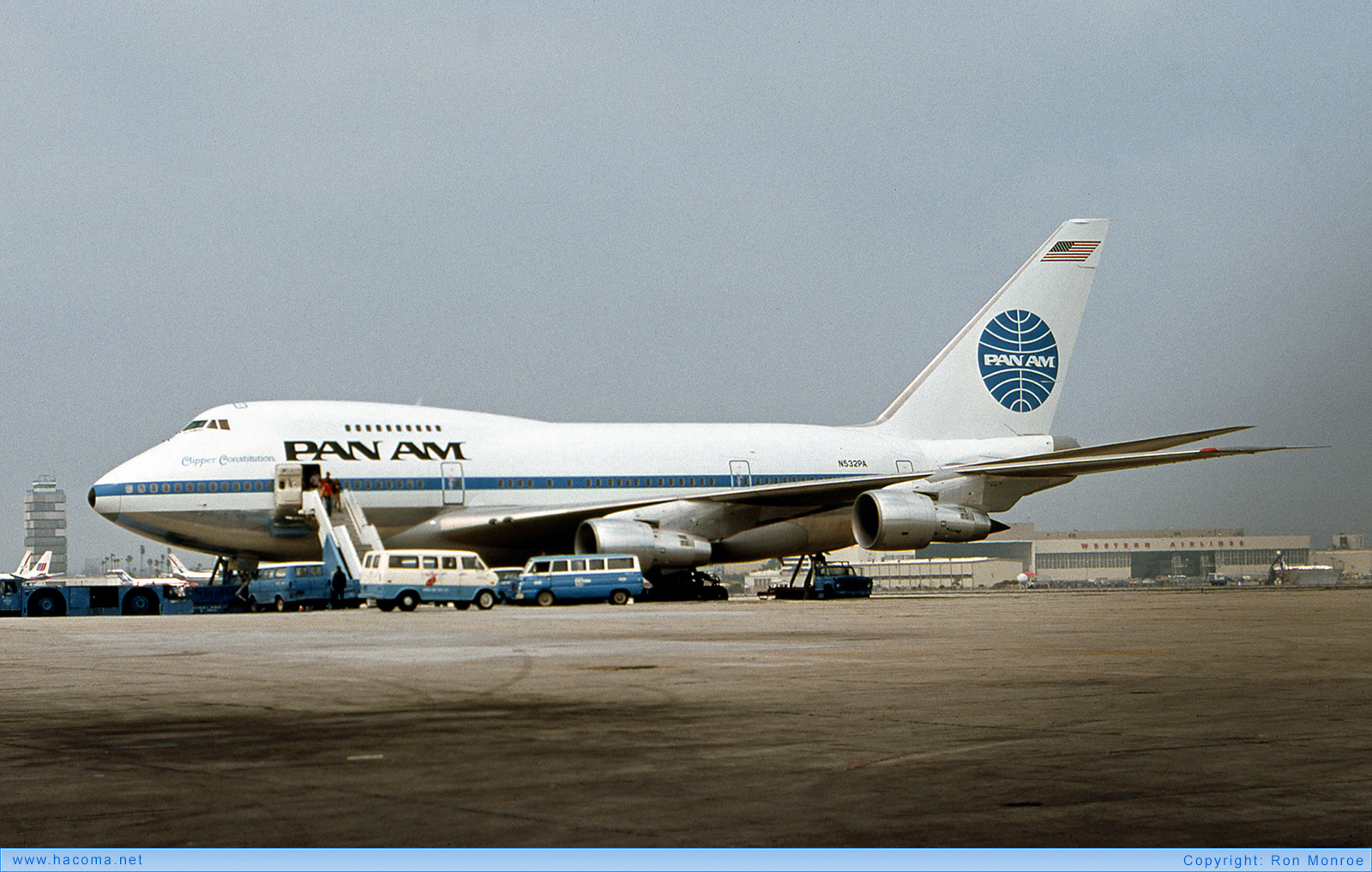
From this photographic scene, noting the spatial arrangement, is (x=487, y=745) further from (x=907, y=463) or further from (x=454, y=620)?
(x=907, y=463)

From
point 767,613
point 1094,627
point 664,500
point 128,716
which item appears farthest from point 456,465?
point 128,716

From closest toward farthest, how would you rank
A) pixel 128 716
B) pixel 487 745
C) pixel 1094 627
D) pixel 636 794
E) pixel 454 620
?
1. pixel 636 794
2. pixel 487 745
3. pixel 128 716
4. pixel 1094 627
5. pixel 454 620

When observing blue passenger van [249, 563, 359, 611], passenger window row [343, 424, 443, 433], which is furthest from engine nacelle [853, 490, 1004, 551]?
blue passenger van [249, 563, 359, 611]

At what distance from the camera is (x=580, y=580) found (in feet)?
112

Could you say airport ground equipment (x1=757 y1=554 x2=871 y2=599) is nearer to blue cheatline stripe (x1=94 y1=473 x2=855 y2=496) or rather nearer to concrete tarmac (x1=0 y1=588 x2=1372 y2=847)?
blue cheatline stripe (x1=94 y1=473 x2=855 y2=496)

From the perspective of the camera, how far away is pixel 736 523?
128ft

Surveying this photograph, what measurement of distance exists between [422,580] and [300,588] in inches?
237

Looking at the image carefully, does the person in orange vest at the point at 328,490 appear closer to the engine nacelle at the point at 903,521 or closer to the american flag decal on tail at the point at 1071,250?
the engine nacelle at the point at 903,521

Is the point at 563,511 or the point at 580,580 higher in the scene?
the point at 563,511

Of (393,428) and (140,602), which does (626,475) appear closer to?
(393,428)

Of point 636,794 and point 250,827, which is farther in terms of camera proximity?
A: point 636,794

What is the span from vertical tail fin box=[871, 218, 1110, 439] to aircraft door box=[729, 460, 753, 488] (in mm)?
6017

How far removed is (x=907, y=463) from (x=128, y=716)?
114 ft

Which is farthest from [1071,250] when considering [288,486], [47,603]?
[47,603]
